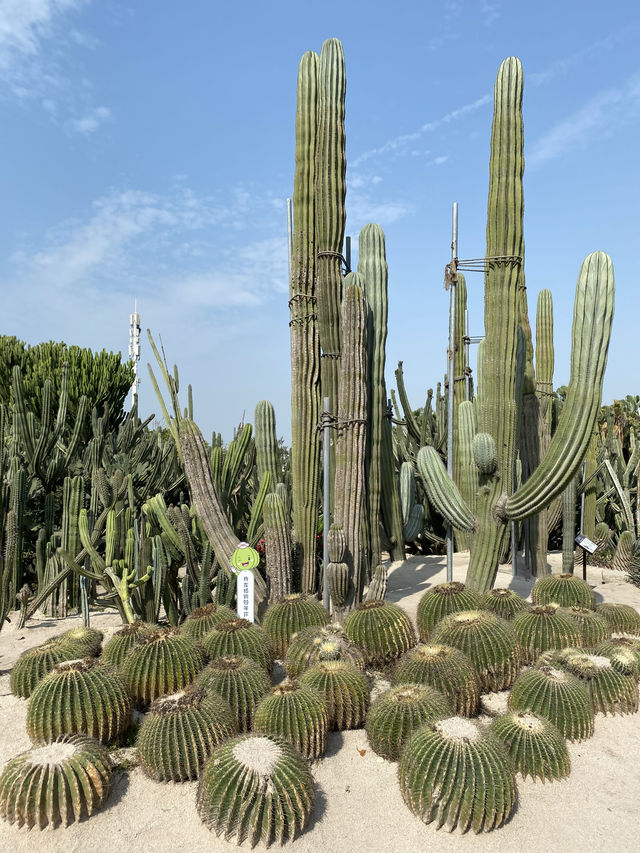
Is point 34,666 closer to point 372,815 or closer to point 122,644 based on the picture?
point 122,644

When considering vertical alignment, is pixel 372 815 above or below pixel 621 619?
below

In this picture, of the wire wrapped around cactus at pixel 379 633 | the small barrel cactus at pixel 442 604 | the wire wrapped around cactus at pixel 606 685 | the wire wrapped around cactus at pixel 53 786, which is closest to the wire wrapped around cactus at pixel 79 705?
the wire wrapped around cactus at pixel 53 786

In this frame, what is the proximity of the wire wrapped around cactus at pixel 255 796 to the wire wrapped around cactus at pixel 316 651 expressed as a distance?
4.37 feet

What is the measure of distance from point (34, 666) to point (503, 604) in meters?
4.11

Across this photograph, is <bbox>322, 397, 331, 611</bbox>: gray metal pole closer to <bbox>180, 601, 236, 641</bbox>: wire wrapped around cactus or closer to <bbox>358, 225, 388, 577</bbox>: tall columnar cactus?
<bbox>358, 225, 388, 577</bbox>: tall columnar cactus

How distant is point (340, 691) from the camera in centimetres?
436

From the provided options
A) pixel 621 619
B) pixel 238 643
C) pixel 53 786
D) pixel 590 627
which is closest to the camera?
pixel 53 786

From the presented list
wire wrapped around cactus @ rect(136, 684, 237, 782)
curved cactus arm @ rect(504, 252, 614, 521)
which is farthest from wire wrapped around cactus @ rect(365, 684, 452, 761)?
curved cactus arm @ rect(504, 252, 614, 521)

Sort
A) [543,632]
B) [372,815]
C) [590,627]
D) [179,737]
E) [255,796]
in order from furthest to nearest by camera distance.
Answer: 1. [590,627]
2. [543,632]
3. [179,737]
4. [372,815]
5. [255,796]

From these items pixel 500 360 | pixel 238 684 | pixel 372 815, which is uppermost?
pixel 500 360

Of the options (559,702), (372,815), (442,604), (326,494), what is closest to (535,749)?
(559,702)

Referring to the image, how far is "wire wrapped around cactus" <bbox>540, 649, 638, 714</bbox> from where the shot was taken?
4.75 meters

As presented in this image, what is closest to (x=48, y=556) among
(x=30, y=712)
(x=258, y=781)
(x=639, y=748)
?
(x=30, y=712)

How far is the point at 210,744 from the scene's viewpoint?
383 centimetres
